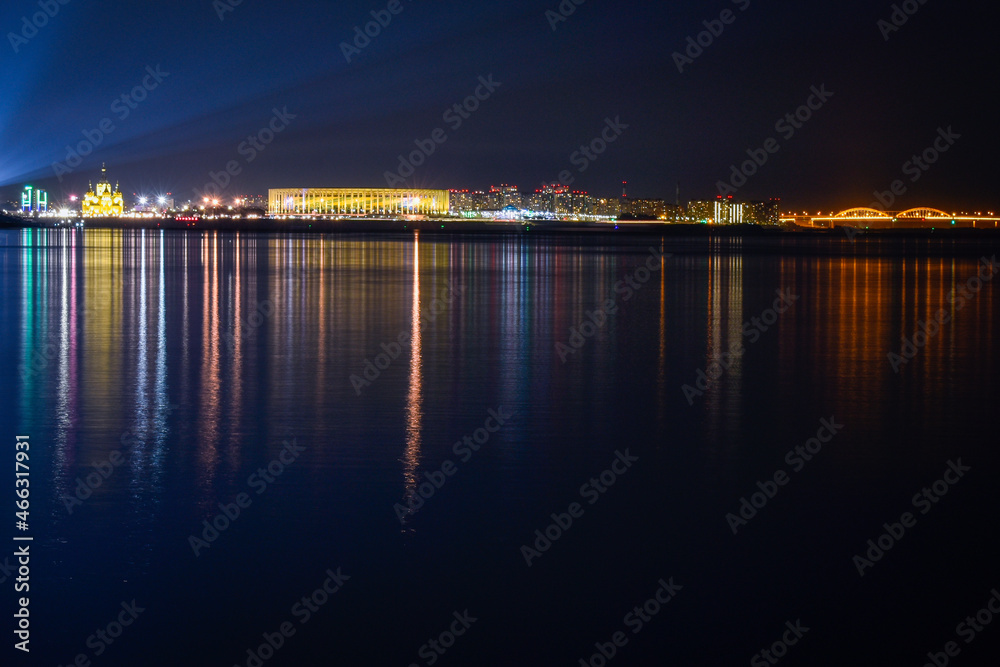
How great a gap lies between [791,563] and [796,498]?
127cm

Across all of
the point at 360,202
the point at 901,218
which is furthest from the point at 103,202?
the point at 901,218

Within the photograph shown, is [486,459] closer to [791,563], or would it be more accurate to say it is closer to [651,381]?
[791,563]

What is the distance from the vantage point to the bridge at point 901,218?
5935 inches

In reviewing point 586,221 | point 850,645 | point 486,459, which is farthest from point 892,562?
point 586,221

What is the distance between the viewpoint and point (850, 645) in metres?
5.03
